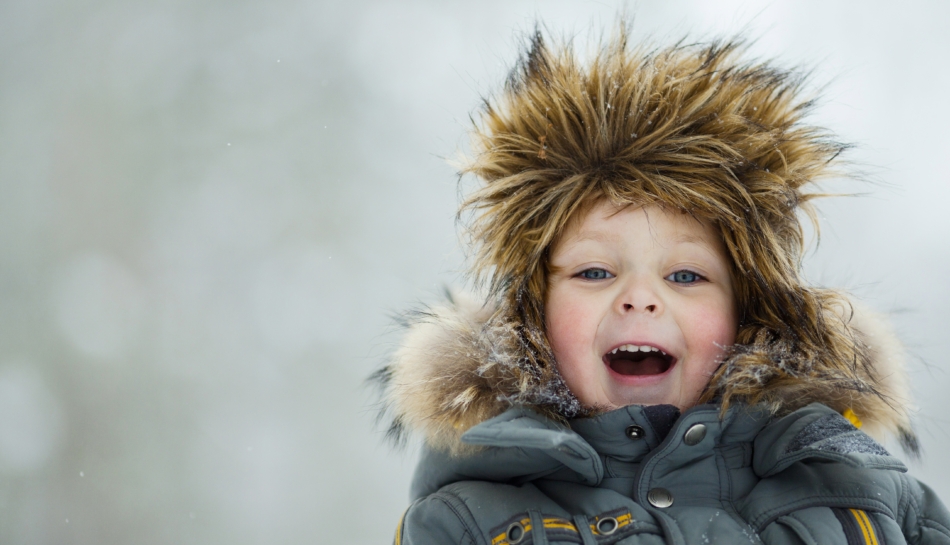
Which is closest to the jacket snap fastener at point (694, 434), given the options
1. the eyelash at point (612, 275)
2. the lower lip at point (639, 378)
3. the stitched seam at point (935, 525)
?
the lower lip at point (639, 378)

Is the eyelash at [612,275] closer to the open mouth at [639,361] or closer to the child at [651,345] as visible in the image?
the child at [651,345]

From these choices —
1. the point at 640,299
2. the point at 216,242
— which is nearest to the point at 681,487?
the point at 640,299

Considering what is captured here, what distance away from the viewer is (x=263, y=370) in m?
4.81

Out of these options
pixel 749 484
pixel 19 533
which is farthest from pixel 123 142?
pixel 749 484

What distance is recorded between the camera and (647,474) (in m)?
1.16

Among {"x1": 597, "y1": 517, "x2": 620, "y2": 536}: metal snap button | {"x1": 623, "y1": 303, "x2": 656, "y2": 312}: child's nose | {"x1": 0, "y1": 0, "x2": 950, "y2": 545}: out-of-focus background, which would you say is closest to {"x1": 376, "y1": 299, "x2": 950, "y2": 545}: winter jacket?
{"x1": 597, "y1": 517, "x2": 620, "y2": 536}: metal snap button

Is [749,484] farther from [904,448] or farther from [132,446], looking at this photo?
[132,446]

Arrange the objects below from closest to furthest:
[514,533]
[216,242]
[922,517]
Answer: [514,533] < [922,517] < [216,242]

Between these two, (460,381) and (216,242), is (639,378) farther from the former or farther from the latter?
(216,242)

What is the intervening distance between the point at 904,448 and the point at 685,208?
2.01 ft

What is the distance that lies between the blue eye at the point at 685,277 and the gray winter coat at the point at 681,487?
0.21 m

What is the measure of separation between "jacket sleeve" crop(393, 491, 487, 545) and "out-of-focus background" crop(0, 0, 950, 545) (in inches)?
114

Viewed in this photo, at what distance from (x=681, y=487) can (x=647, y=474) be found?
0.18 ft

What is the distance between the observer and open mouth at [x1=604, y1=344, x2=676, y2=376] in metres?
1.25
